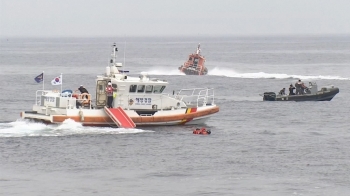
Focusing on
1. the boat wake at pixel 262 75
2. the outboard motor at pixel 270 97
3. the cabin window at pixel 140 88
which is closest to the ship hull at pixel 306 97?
the outboard motor at pixel 270 97

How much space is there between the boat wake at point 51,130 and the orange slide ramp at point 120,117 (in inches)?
21.4

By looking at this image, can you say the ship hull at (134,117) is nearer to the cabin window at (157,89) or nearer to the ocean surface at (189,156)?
the ocean surface at (189,156)

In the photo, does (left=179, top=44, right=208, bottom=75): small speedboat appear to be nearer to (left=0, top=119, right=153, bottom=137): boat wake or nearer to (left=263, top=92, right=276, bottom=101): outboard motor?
(left=263, top=92, right=276, bottom=101): outboard motor

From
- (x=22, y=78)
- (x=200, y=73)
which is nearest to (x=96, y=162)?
(x=22, y=78)

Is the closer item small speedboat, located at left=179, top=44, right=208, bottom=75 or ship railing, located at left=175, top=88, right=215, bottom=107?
ship railing, located at left=175, top=88, right=215, bottom=107

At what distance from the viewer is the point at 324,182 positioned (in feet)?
115

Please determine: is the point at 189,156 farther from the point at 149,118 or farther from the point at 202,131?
the point at 149,118

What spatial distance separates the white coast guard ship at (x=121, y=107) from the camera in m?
48.9

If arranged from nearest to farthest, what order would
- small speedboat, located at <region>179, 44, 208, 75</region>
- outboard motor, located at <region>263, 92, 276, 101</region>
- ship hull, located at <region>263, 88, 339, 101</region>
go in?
ship hull, located at <region>263, 88, 339, 101</region>
outboard motor, located at <region>263, 92, 276, 101</region>
small speedboat, located at <region>179, 44, 208, 75</region>

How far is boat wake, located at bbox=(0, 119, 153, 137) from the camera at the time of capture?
46.6 meters

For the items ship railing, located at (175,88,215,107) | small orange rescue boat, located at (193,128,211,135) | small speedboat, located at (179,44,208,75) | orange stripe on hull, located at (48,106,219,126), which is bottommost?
small orange rescue boat, located at (193,128,211,135)

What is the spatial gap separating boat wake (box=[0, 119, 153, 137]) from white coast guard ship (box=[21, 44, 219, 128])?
40cm

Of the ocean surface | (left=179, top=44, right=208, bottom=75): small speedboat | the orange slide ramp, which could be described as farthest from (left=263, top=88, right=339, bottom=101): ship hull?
(left=179, top=44, right=208, bottom=75): small speedboat

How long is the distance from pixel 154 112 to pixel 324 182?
17.8m
